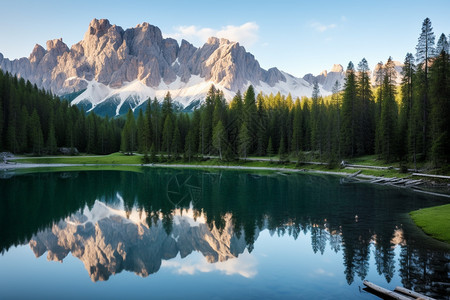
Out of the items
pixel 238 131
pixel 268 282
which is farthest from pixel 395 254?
pixel 238 131

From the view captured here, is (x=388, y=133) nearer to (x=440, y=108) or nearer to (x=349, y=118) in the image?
(x=440, y=108)

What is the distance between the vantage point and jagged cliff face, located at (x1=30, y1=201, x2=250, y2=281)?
17.9 metres

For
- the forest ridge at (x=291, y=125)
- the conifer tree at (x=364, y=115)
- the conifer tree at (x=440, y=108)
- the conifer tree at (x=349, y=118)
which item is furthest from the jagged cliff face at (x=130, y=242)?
the conifer tree at (x=364, y=115)

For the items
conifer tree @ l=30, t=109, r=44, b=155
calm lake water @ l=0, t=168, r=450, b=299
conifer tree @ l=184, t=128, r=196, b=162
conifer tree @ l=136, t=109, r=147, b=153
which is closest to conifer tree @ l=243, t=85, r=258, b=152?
conifer tree @ l=184, t=128, r=196, b=162

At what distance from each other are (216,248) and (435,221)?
675 inches

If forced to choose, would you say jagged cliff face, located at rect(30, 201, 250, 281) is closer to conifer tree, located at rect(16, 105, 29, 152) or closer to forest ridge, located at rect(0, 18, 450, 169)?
forest ridge, located at rect(0, 18, 450, 169)

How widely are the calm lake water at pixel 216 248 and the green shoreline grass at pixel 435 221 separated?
887mm

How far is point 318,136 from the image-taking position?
261 ft

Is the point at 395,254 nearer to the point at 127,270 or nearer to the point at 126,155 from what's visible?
the point at 127,270

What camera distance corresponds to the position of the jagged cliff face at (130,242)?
17922mm

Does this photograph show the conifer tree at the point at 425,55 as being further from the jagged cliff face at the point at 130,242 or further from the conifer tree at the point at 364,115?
the jagged cliff face at the point at 130,242

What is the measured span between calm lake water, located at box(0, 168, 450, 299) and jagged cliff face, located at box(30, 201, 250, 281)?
0.07 metres

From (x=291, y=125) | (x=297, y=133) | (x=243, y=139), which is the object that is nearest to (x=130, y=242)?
(x=243, y=139)

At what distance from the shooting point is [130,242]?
21516 mm
